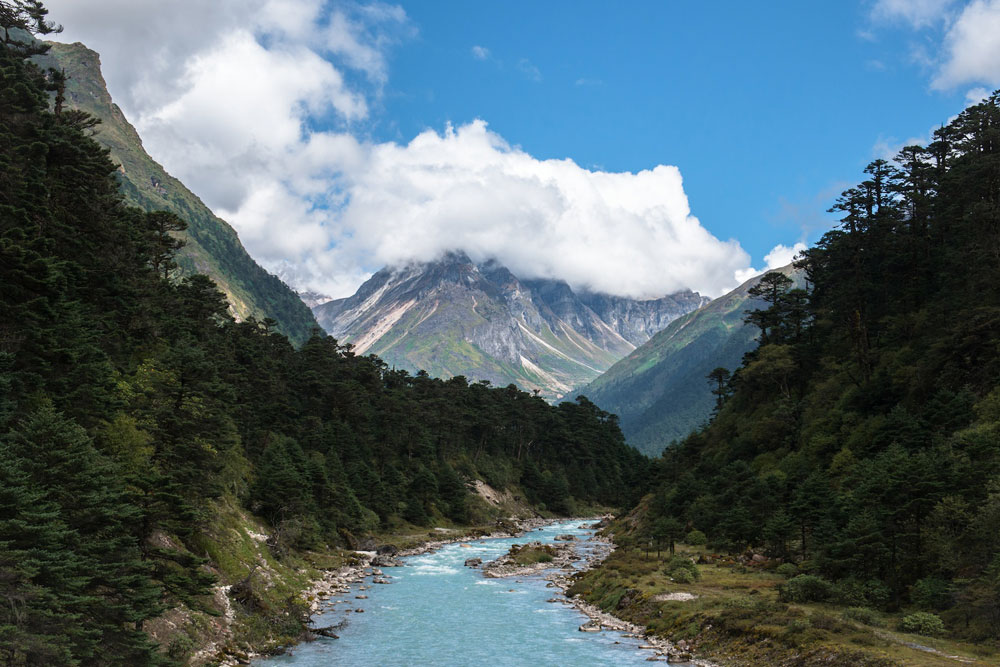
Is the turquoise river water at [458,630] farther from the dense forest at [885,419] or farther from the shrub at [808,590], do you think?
the dense forest at [885,419]

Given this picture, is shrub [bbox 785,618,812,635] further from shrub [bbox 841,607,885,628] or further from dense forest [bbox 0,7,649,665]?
dense forest [bbox 0,7,649,665]

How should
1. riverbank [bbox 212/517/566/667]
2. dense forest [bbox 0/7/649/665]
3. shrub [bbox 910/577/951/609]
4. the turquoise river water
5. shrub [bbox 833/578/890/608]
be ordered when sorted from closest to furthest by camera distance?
dense forest [bbox 0/7/649/665] < shrub [bbox 910/577/951/609] < riverbank [bbox 212/517/566/667] < shrub [bbox 833/578/890/608] < the turquoise river water

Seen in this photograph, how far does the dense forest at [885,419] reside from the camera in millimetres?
38938

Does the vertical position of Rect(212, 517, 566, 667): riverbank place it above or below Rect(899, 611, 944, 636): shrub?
below

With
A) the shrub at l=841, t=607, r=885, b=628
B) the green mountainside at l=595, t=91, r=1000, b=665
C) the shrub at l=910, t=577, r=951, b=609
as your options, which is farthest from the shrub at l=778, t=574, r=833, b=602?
the shrub at l=910, t=577, r=951, b=609

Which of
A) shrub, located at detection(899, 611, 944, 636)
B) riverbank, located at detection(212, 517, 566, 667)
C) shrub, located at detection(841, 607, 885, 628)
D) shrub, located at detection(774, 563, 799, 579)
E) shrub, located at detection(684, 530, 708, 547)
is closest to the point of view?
shrub, located at detection(899, 611, 944, 636)

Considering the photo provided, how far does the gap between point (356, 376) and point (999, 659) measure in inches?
4592

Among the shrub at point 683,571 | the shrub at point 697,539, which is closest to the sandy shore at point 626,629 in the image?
the shrub at point 683,571

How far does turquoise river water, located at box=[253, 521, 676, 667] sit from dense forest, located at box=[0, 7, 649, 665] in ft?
40.1

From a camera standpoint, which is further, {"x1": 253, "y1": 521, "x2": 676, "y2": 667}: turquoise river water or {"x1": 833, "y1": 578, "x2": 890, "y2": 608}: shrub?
{"x1": 253, "y1": 521, "x2": 676, "y2": 667}: turquoise river water

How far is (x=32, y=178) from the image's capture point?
148ft

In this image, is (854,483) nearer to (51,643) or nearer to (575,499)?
(51,643)

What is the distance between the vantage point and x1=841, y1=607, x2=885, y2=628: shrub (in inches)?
1450

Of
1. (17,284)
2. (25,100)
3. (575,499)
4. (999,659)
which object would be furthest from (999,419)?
(575,499)
